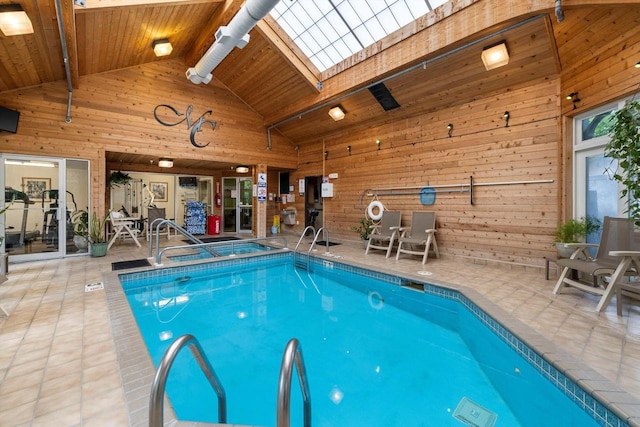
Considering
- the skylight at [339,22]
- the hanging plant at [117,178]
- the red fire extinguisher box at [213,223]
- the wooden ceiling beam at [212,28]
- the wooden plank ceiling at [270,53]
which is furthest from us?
the red fire extinguisher box at [213,223]

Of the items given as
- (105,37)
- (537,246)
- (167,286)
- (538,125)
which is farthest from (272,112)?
(537,246)

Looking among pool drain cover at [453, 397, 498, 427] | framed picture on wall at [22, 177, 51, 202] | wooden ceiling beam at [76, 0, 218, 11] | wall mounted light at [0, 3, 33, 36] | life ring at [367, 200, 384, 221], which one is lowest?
pool drain cover at [453, 397, 498, 427]

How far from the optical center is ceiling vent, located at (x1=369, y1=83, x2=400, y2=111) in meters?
5.86

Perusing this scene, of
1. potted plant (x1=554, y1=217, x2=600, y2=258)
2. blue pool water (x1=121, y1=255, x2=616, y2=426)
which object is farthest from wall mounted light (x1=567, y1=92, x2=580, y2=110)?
blue pool water (x1=121, y1=255, x2=616, y2=426)

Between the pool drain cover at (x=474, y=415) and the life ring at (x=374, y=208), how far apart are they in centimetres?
498

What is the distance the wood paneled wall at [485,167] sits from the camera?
14.8 ft

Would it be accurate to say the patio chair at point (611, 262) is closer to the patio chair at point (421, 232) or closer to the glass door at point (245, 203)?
the patio chair at point (421, 232)

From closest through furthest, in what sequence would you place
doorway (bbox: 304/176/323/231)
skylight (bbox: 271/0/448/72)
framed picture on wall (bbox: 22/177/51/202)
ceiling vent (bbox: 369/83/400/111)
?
skylight (bbox: 271/0/448/72) < framed picture on wall (bbox: 22/177/51/202) < ceiling vent (bbox: 369/83/400/111) < doorway (bbox: 304/176/323/231)

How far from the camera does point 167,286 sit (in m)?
4.46

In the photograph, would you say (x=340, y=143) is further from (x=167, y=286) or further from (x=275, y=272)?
(x=167, y=286)

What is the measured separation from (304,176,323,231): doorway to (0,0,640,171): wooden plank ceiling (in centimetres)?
215

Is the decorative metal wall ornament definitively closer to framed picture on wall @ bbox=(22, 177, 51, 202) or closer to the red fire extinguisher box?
framed picture on wall @ bbox=(22, 177, 51, 202)

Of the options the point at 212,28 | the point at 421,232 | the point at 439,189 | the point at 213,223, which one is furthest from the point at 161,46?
the point at 421,232

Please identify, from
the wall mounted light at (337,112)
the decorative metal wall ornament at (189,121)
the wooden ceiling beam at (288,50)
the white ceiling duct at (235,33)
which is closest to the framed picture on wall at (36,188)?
the decorative metal wall ornament at (189,121)
